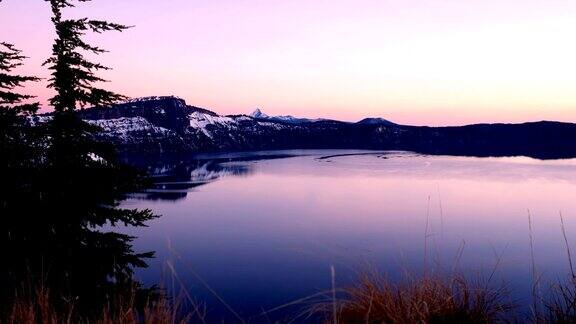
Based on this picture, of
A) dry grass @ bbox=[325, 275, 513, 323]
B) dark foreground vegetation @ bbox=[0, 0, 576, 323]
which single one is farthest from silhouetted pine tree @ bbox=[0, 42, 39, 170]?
dry grass @ bbox=[325, 275, 513, 323]

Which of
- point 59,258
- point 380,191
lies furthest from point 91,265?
point 380,191

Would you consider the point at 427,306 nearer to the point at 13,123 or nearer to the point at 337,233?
the point at 13,123

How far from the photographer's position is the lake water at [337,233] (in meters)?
20.8

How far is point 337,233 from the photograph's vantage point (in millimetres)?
31281

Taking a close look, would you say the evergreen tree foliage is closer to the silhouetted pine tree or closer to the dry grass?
the silhouetted pine tree

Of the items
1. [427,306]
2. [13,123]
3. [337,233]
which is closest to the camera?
[427,306]

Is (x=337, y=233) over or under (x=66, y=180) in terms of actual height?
under

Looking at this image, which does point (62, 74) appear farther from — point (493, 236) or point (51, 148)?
point (493, 236)

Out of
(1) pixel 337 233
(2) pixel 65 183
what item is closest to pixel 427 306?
(2) pixel 65 183

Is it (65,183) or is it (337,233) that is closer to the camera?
(65,183)

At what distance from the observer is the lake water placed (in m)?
20.8

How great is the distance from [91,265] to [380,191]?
46217 mm

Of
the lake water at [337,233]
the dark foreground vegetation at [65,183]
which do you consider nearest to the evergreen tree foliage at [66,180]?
the dark foreground vegetation at [65,183]

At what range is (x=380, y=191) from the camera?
55.2m
